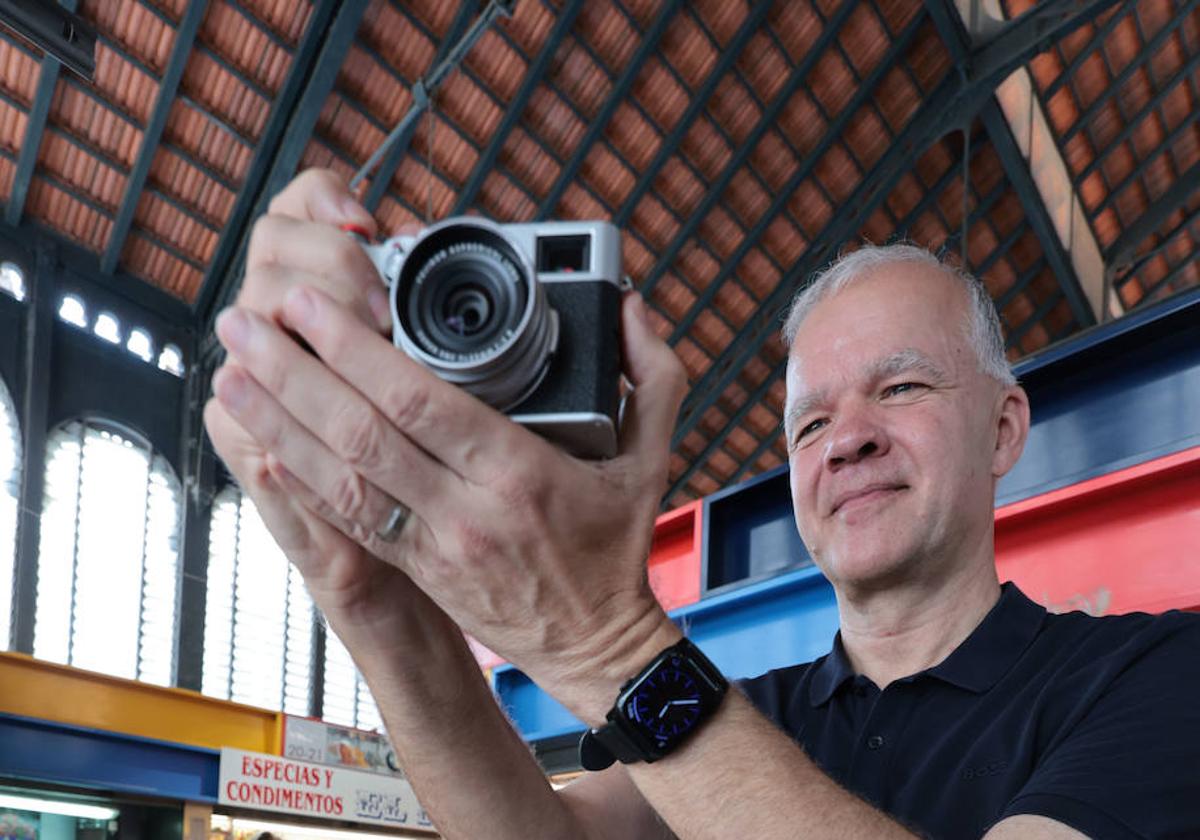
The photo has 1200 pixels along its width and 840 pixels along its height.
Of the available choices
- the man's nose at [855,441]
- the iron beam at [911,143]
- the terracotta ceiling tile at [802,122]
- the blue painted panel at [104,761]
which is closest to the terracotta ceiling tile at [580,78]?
the terracotta ceiling tile at [802,122]

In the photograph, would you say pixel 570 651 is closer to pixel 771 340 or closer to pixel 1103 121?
pixel 771 340

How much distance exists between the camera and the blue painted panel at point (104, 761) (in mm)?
6848

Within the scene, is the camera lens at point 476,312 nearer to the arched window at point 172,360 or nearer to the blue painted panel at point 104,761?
the blue painted panel at point 104,761

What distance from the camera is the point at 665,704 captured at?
985 mm

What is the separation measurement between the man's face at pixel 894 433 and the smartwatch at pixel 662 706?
0.59 metres

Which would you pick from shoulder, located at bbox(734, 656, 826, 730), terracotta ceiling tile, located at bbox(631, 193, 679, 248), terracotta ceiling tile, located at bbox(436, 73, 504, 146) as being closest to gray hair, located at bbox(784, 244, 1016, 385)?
shoulder, located at bbox(734, 656, 826, 730)

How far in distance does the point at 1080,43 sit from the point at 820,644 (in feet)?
50.0

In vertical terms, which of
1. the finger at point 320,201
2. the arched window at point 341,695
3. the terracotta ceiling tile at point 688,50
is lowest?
Result: the finger at point 320,201

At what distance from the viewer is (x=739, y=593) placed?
406cm

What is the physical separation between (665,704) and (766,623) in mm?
3149

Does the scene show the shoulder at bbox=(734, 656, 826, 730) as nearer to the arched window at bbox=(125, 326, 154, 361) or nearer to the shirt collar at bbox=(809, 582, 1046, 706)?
the shirt collar at bbox=(809, 582, 1046, 706)

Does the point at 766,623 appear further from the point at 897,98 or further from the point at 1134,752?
the point at 897,98

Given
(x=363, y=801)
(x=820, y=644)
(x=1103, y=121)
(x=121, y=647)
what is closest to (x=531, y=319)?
(x=820, y=644)

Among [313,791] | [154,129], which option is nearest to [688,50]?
[154,129]
